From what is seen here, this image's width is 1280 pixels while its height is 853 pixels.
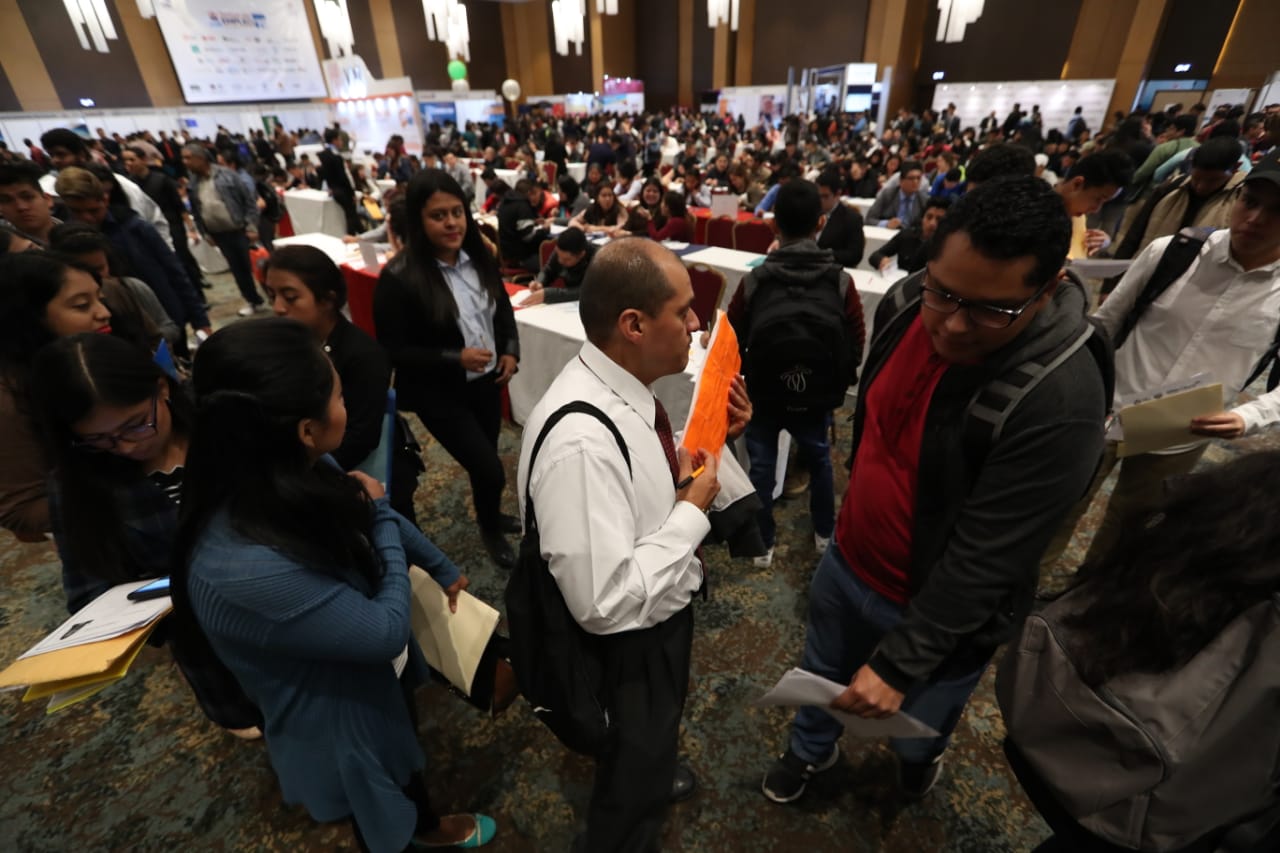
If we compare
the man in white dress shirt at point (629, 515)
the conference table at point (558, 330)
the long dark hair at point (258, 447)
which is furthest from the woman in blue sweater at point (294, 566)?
the conference table at point (558, 330)

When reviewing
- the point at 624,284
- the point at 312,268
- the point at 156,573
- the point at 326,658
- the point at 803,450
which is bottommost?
the point at 803,450

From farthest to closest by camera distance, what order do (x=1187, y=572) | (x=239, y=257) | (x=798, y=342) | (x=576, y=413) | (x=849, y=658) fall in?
(x=239, y=257)
(x=798, y=342)
(x=849, y=658)
(x=576, y=413)
(x=1187, y=572)

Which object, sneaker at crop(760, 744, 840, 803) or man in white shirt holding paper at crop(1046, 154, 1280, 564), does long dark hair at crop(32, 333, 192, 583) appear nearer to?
sneaker at crop(760, 744, 840, 803)

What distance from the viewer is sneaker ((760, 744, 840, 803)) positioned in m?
1.71

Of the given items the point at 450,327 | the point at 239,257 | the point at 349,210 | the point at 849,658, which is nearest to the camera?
the point at 849,658

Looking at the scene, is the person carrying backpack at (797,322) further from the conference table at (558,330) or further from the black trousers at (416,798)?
the black trousers at (416,798)

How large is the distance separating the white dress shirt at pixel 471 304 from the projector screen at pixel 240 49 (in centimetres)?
1884

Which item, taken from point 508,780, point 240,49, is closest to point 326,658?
point 508,780

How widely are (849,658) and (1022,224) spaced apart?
3.79ft

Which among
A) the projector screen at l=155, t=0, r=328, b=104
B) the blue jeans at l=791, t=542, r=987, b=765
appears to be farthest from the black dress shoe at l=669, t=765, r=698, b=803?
the projector screen at l=155, t=0, r=328, b=104

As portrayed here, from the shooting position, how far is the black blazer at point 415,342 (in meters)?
2.14

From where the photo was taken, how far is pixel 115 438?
3.89 feet

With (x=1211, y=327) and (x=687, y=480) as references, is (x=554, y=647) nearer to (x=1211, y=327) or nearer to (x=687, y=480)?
(x=687, y=480)

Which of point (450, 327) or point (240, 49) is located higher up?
point (240, 49)
